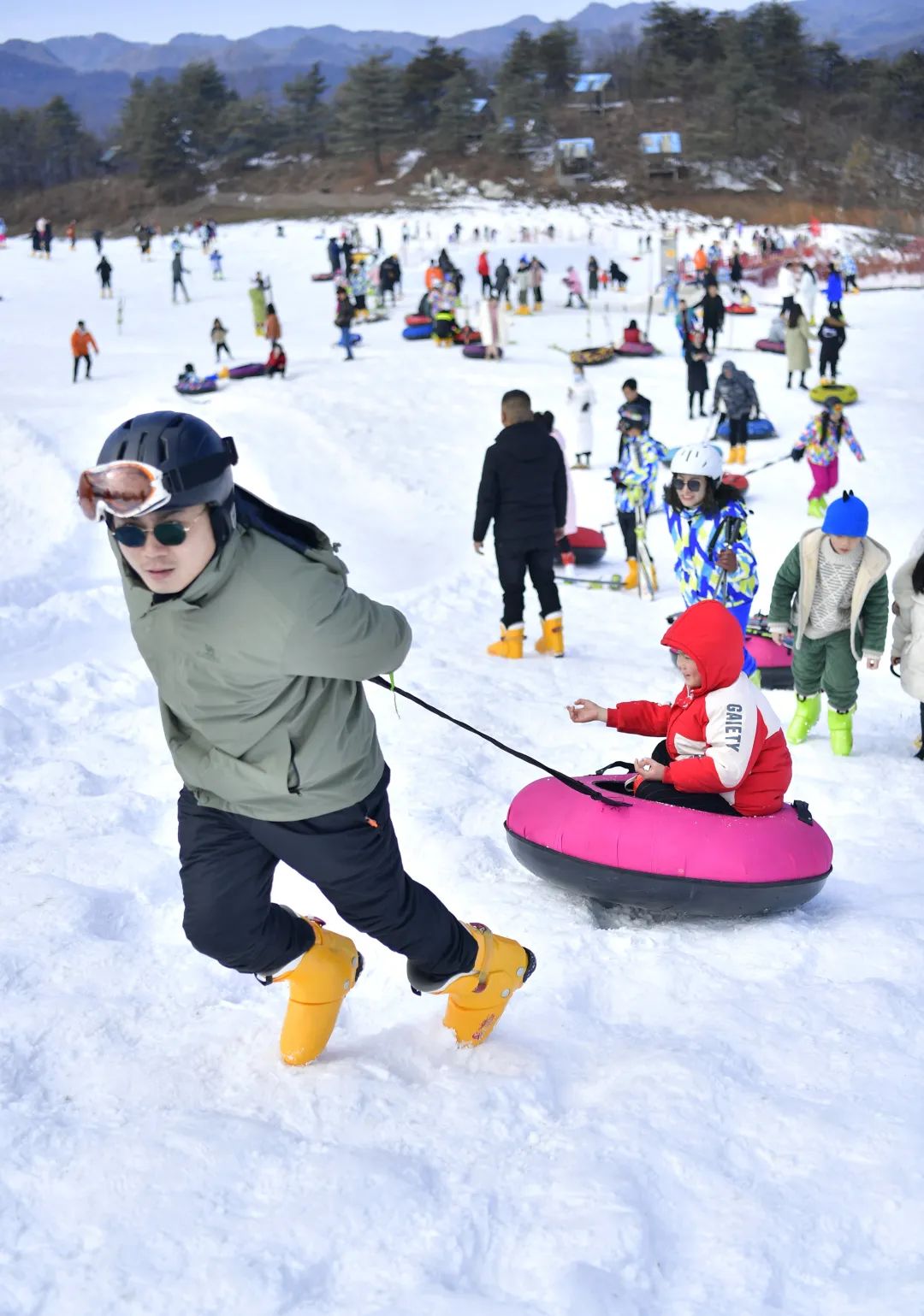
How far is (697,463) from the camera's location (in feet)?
20.5

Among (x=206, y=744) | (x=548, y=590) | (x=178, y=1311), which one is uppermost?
(x=206, y=744)

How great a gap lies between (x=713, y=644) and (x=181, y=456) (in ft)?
6.87

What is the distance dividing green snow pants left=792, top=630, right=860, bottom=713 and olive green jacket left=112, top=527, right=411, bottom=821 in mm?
3834

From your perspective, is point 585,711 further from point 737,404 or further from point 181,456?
point 737,404

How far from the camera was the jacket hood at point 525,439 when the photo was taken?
277 inches

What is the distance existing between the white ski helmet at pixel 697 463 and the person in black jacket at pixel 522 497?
38.3 inches

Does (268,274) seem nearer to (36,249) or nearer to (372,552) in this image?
(36,249)

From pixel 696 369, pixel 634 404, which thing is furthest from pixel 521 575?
pixel 696 369

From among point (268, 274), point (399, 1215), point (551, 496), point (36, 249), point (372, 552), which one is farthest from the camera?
point (36, 249)

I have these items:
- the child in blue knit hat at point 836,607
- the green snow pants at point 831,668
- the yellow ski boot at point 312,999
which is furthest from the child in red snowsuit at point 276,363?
the yellow ski boot at point 312,999

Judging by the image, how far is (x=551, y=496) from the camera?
7180 mm

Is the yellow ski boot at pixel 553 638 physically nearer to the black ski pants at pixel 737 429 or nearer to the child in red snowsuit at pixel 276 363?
the black ski pants at pixel 737 429

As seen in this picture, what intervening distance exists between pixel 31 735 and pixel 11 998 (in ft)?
8.50

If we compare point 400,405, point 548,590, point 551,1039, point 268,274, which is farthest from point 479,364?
point 551,1039
